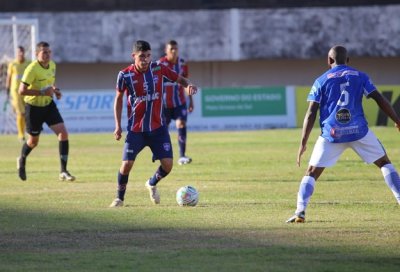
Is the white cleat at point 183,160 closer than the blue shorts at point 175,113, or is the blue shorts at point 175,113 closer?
the white cleat at point 183,160

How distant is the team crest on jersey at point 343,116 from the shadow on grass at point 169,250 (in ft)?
4.03

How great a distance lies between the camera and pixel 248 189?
15250 mm

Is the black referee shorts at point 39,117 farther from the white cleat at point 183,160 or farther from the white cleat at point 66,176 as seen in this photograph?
the white cleat at point 183,160

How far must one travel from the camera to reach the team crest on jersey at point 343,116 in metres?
10.9

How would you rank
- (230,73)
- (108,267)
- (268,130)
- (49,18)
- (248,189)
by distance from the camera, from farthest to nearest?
1. (230,73)
2. (49,18)
3. (268,130)
4. (248,189)
5. (108,267)

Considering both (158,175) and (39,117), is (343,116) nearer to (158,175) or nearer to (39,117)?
(158,175)

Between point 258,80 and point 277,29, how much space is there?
10.8 ft

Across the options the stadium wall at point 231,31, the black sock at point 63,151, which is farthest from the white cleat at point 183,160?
the stadium wall at point 231,31

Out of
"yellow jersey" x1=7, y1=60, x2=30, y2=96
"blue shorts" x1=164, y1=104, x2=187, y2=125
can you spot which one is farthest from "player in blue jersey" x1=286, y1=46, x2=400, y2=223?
"yellow jersey" x1=7, y1=60, x2=30, y2=96

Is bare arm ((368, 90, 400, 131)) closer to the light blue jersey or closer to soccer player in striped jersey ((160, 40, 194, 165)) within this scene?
the light blue jersey

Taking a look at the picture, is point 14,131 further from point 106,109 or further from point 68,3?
point 68,3

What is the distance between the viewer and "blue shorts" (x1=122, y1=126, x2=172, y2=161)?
12.8m

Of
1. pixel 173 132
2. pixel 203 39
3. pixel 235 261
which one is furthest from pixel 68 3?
pixel 235 261

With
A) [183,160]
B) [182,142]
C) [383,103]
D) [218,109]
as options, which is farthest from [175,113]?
[218,109]
